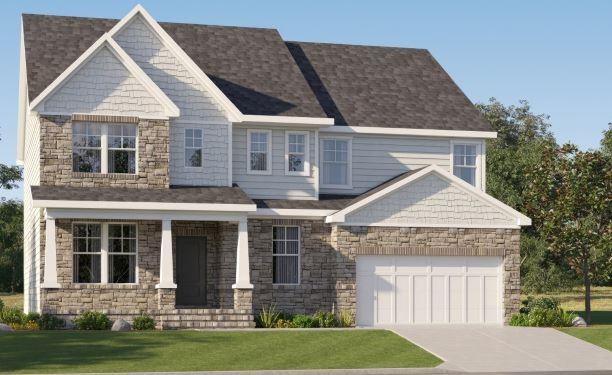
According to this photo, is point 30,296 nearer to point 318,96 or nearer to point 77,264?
point 77,264

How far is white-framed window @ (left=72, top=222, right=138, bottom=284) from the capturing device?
3484 cm

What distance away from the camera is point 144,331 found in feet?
104

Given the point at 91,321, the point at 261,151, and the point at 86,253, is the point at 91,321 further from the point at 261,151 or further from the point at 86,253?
the point at 261,151

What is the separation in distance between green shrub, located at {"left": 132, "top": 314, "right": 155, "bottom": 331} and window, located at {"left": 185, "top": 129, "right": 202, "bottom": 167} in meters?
5.53

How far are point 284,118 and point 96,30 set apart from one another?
22.1ft

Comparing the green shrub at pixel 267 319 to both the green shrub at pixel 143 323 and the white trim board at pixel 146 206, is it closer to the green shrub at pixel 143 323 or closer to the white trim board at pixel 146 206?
the white trim board at pixel 146 206

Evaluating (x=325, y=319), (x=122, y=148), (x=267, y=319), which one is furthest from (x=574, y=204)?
(x=122, y=148)

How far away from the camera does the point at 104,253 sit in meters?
35.0

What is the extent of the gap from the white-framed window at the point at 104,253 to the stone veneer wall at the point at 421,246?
6348 mm

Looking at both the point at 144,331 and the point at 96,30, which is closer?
the point at 144,331

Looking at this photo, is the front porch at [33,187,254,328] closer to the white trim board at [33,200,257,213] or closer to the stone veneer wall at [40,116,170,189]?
the white trim board at [33,200,257,213]

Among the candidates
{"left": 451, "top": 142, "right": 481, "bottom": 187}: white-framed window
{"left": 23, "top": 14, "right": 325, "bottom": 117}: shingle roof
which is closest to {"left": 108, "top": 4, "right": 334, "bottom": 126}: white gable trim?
{"left": 23, "top": 14, "right": 325, "bottom": 117}: shingle roof

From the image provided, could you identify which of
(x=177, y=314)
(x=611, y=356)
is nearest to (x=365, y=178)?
(x=177, y=314)

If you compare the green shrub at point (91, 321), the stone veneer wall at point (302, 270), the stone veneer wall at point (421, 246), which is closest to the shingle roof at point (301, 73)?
the stone veneer wall at point (302, 270)
